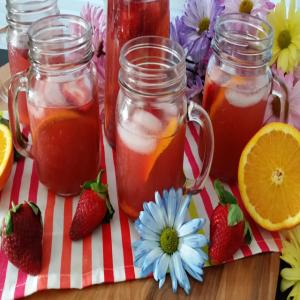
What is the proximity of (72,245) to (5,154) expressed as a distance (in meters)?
0.19

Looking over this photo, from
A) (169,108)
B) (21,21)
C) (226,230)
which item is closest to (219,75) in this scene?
(169,108)

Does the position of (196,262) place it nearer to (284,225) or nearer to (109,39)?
(284,225)

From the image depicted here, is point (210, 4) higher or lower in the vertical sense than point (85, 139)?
higher

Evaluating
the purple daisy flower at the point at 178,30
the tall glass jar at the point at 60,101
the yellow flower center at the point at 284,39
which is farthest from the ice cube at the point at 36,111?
the yellow flower center at the point at 284,39

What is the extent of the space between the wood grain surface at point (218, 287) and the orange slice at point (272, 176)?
0.21 ft

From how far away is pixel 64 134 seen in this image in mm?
727

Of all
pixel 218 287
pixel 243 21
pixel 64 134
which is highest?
pixel 243 21

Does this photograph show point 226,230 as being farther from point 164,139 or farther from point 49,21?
point 49,21

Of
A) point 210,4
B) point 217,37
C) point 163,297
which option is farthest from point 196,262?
point 210,4

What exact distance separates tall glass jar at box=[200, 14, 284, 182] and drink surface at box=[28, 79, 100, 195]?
0.19 metres

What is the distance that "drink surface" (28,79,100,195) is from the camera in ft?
2.33

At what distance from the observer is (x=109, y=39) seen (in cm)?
76

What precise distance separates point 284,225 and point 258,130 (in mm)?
158

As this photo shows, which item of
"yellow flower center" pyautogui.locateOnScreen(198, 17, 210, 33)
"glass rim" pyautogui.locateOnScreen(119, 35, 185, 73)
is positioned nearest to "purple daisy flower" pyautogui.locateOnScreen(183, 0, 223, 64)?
"yellow flower center" pyautogui.locateOnScreen(198, 17, 210, 33)
